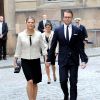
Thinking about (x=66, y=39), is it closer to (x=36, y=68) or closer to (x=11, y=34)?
Answer: (x=36, y=68)

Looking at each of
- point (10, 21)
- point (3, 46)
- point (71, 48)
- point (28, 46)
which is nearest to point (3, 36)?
point (3, 46)

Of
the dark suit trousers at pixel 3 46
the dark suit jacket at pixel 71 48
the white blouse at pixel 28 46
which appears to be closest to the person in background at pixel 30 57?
the white blouse at pixel 28 46

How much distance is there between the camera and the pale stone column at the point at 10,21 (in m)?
22.4

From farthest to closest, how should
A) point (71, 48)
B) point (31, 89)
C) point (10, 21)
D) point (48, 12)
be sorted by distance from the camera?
point (48, 12)
point (10, 21)
point (31, 89)
point (71, 48)

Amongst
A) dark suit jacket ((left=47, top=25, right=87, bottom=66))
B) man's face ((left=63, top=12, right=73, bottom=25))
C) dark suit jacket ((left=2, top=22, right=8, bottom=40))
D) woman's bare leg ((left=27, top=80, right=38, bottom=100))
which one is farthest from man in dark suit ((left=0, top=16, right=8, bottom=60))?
man's face ((left=63, top=12, right=73, bottom=25))

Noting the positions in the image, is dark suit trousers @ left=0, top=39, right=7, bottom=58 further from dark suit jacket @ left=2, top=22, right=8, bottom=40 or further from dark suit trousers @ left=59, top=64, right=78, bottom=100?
dark suit trousers @ left=59, top=64, right=78, bottom=100

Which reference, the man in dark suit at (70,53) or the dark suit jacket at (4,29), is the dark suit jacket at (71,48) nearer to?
the man in dark suit at (70,53)

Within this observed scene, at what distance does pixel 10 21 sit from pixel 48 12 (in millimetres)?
1882

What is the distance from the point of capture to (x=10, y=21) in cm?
2264

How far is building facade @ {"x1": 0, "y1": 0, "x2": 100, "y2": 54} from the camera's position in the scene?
74.0 feet

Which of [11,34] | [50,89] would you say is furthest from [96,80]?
[11,34]

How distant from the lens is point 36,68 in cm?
996

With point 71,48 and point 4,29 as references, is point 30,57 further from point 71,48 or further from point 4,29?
point 4,29

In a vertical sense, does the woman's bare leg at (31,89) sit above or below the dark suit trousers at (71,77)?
below
